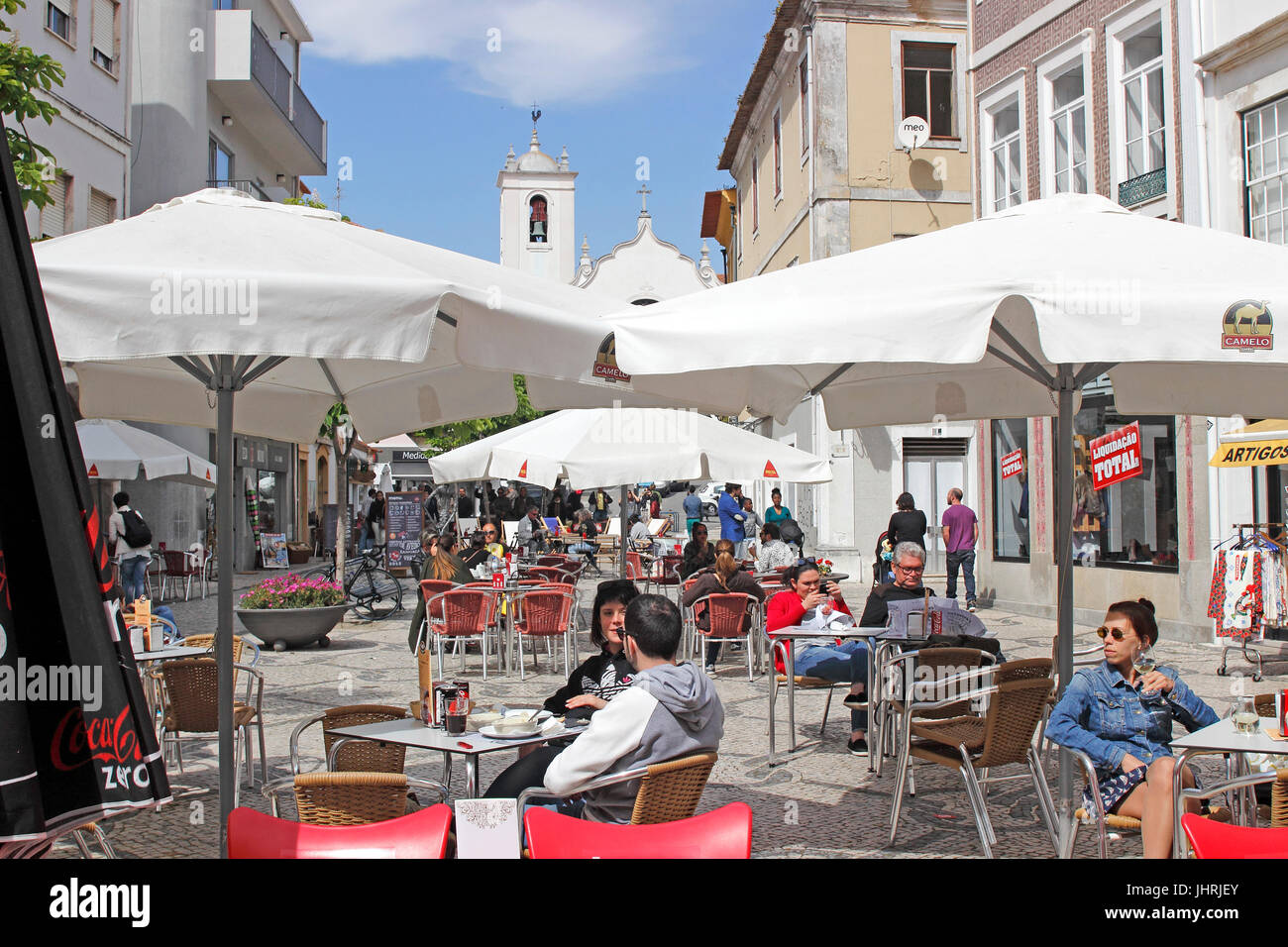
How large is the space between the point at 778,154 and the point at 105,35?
51.7ft

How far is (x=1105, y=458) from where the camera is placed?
1473cm

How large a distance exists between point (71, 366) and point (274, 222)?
3.22 m

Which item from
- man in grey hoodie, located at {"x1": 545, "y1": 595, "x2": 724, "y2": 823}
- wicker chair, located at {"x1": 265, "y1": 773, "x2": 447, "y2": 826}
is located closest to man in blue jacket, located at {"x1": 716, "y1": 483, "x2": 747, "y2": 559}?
man in grey hoodie, located at {"x1": 545, "y1": 595, "x2": 724, "y2": 823}

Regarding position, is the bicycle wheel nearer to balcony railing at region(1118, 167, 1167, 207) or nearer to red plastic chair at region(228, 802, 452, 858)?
balcony railing at region(1118, 167, 1167, 207)

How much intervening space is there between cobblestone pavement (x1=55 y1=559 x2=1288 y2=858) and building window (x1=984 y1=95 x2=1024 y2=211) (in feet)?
28.0

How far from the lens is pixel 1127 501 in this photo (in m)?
14.8

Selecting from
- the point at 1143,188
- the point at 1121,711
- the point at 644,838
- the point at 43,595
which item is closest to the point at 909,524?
the point at 1143,188

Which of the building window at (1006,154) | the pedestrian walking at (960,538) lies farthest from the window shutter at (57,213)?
the building window at (1006,154)

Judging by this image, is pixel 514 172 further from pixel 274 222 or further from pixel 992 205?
pixel 274 222

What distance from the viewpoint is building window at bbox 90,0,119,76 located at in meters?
19.6

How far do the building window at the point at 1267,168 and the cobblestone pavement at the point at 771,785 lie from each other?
4779 millimetres

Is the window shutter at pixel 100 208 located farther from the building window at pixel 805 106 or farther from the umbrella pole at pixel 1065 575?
the umbrella pole at pixel 1065 575

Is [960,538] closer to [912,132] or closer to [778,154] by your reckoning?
[912,132]
